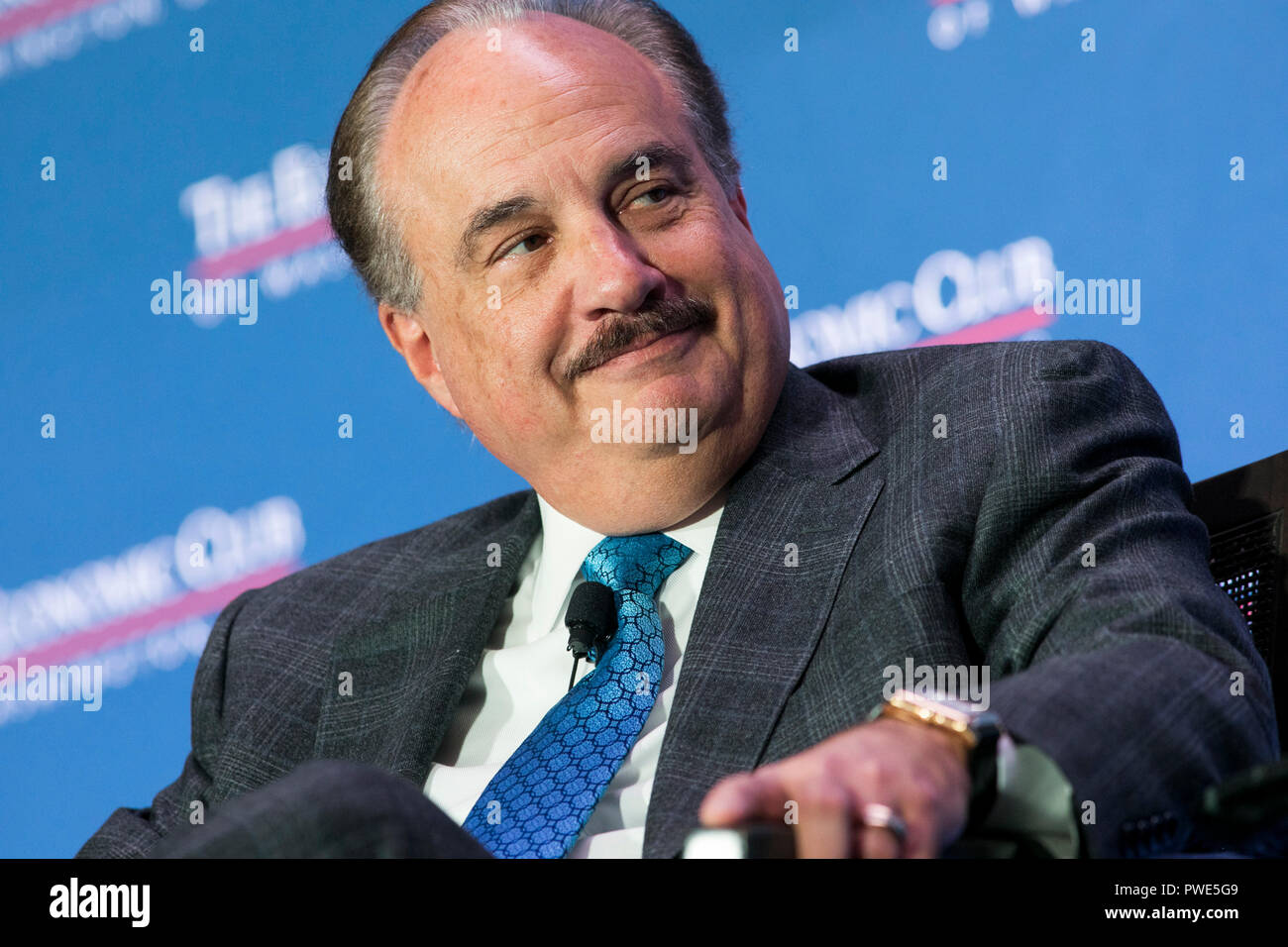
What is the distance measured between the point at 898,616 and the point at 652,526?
442mm

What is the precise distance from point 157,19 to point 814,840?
10.1ft

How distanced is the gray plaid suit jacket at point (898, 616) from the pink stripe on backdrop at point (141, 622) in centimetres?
101

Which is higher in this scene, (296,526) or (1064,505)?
(296,526)

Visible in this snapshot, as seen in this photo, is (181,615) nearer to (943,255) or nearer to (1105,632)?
(943,255)

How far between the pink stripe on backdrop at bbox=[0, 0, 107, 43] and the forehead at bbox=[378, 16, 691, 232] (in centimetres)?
169

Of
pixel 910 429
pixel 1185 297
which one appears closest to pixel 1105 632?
pixel 910 429

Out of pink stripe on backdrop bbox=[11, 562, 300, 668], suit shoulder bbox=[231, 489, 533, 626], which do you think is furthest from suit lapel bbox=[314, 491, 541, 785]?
pink stripe on backdrop bbox=[11, 562, 300, 668]

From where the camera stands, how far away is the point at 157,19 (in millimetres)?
3373

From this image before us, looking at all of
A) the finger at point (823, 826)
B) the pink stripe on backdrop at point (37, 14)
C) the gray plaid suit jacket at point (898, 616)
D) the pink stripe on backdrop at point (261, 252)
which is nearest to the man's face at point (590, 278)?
the gray plaid suit jacket at point (898, 616)

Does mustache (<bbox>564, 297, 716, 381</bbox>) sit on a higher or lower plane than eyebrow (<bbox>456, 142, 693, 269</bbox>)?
lower

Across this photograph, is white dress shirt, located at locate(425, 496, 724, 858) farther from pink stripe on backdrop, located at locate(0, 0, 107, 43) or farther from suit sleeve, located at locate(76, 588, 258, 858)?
pink stripe on backdrop, located at locate(0, 0, 107, 43)

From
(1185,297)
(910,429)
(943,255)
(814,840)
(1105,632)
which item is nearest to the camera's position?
(814,840)

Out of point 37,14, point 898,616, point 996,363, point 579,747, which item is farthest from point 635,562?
point 37,14

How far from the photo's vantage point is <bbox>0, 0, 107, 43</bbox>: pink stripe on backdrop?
3357 mm
